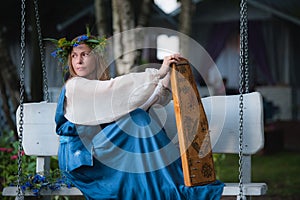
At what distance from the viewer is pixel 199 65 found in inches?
702

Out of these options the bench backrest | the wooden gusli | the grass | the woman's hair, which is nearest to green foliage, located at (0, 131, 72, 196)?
the bench backrest

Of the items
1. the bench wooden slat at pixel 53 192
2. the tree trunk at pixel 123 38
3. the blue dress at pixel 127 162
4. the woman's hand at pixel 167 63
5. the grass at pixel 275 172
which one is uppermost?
the tree trunk at pixel 123 38

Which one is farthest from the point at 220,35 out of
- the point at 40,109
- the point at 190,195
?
the point at 190,195

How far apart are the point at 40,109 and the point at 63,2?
33.5 ft

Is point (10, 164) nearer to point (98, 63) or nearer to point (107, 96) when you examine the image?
point (98, 63)

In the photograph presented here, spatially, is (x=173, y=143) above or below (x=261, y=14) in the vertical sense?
below

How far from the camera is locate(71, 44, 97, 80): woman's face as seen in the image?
13.6ft

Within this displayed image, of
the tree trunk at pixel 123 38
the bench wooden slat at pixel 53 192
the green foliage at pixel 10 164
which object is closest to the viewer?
the bench wooden slat at pixel 53 192

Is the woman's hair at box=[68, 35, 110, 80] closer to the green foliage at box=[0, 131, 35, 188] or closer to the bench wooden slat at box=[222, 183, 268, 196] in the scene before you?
the bench wooden slat at box=[222, 183, 268, 196]

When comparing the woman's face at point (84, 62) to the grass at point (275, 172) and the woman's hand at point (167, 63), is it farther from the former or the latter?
the grass at point (275, 172)

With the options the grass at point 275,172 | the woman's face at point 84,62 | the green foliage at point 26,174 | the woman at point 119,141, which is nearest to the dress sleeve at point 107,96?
the woman at point 119,141

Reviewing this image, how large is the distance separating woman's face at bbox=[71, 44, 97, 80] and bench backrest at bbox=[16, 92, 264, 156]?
0.73 metres

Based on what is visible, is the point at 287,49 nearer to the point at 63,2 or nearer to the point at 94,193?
the point at 63,2

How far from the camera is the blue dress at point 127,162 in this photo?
380cm
